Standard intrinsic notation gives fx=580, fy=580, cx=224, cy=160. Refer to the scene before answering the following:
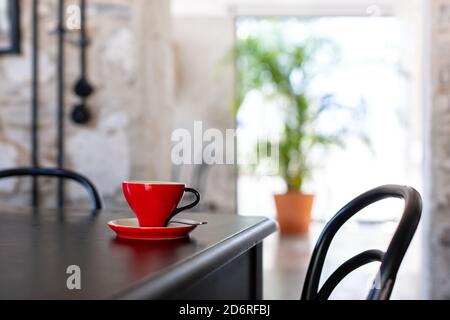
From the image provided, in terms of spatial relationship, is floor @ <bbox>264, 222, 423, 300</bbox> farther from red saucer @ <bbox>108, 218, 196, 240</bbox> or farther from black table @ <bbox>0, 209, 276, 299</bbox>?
red saucer @ <bbox>108, 218, 196, 240</bbox>

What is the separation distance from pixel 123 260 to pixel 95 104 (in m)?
1.77

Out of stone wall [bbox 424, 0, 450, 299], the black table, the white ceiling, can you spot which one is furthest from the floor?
the white ceiling

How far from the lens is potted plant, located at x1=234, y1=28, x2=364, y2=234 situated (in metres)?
5.15

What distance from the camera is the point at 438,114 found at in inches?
93.7

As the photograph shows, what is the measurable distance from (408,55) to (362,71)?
0.46m

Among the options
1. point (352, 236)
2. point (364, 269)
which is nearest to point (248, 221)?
point (364, 269)

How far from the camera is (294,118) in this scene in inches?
205

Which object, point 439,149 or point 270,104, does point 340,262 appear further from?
point 270,104

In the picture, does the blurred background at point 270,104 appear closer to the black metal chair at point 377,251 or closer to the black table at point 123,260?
the black table at point 123,260

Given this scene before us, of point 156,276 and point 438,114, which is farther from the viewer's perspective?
point 438,114

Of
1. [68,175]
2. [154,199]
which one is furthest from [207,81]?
[154,199]
